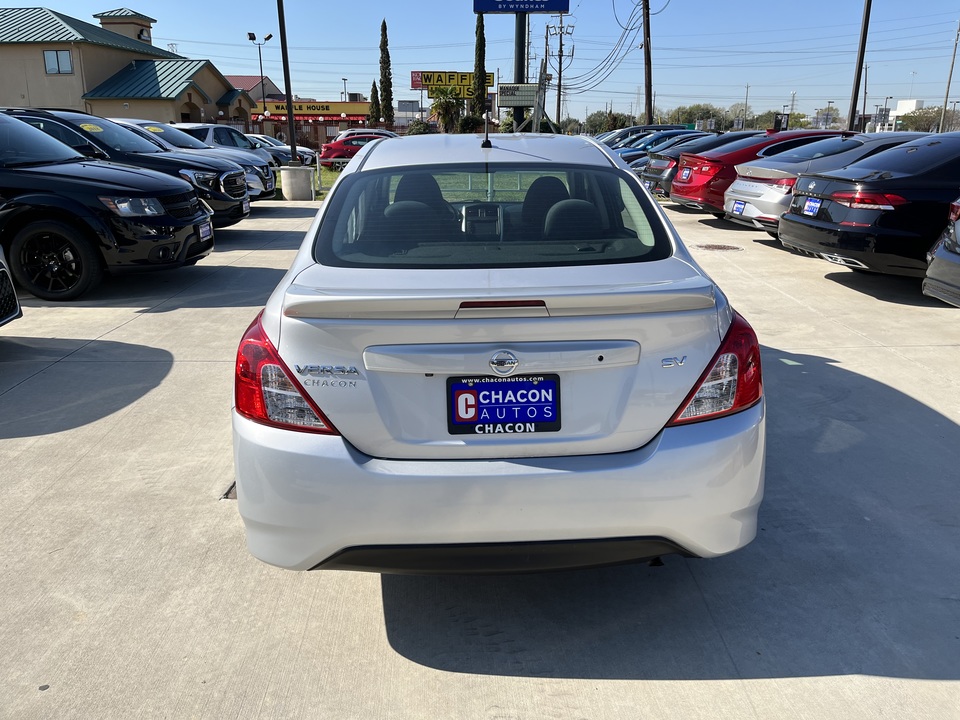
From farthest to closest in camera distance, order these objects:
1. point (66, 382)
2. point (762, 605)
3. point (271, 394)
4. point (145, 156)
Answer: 1. point (145, 156)
2. point (66, 382)
3. point (762, 605)
4. point (271, 394)

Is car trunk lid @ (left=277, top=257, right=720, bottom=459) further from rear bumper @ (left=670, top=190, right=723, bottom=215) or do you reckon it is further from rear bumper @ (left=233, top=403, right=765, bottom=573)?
rear bumper @ (left=670, top=190, right=723, bottom=215)

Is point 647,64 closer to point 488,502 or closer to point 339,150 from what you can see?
point 339,150

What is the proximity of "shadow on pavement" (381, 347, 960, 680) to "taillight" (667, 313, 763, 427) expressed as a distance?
84 centimetres

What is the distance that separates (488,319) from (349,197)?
1255mm

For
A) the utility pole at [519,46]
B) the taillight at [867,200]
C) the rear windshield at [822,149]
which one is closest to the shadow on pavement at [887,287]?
the taillight at [867,200]

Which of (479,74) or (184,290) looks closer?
(184,290)

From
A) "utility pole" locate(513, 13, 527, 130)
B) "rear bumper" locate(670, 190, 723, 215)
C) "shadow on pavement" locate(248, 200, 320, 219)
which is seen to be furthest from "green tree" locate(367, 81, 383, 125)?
"rear bumper" locate(670, 190, 723, 215)

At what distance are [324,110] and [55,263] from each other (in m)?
A: 71.1

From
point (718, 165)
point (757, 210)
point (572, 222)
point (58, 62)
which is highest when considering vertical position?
point (58, 62)

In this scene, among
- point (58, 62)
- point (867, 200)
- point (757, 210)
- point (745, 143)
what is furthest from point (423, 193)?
point (58, 62)

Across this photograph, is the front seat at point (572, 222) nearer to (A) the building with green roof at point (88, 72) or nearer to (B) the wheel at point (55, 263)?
(B) the wheel at point (55, 263)

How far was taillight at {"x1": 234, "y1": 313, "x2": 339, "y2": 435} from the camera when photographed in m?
2.37

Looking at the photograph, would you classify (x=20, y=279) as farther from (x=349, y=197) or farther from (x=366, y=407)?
(x=366, y=407)

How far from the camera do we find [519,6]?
2017cm
